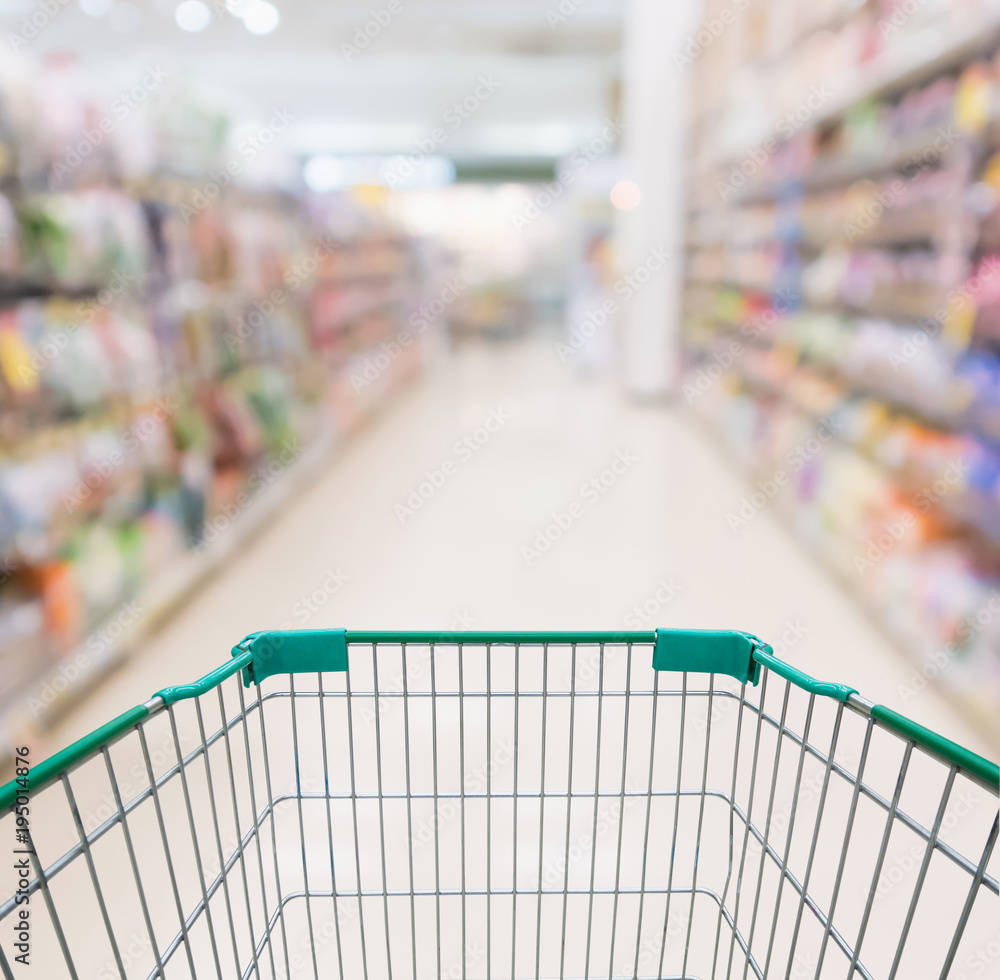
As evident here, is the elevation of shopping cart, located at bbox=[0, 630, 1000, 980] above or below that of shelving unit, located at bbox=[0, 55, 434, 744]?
below

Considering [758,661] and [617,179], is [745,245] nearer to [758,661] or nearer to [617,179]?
[617,179]

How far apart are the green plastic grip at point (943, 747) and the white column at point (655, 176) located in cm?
678

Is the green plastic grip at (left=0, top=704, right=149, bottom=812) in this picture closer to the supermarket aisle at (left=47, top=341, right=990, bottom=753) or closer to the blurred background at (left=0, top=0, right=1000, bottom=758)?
the blurred background at (left=0, top=0, right=1000, bottom=758)

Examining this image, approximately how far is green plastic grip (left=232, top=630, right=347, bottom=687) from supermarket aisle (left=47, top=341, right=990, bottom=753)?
5.50 ft

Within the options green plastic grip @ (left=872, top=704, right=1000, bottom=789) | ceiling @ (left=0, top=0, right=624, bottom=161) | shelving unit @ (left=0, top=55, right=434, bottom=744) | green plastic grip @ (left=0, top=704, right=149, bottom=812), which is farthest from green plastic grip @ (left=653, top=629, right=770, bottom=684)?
ceiling @ (left=0, top=0, right=624, bottom=161)

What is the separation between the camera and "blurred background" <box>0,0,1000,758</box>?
7.80ft

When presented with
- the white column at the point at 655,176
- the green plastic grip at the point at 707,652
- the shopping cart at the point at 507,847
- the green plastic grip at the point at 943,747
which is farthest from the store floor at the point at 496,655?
the white column at the point at 655,176

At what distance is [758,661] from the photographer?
959mm

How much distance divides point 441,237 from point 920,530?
13.0m

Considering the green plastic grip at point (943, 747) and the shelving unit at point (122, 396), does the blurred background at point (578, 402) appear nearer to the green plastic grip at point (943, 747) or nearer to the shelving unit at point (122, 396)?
the shelving unit at point (122, 396)

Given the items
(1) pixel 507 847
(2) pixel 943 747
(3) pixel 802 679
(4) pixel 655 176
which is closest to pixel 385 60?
(4) pixel 655 176

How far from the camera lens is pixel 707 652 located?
38.8 inches

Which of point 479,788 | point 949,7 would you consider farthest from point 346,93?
point 479,788

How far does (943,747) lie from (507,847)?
1239 mm
